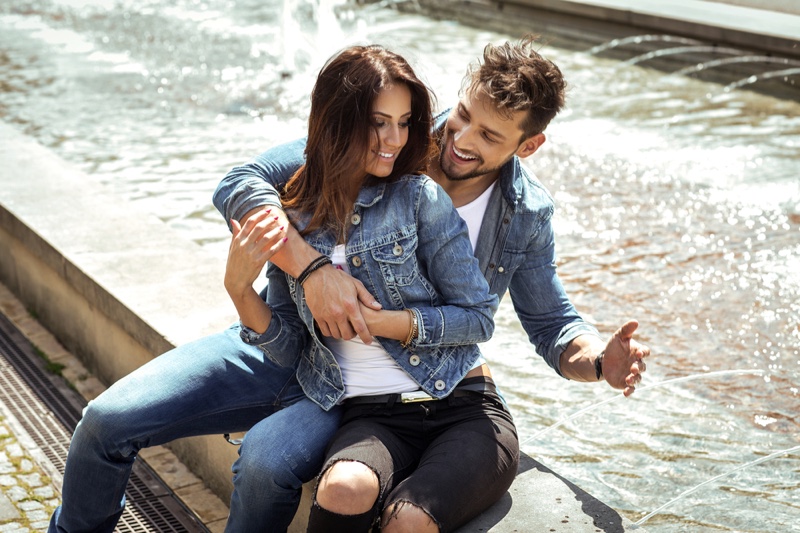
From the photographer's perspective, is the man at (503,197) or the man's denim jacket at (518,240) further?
the man's denim jacket at (518,240)

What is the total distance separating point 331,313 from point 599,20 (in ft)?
30.6

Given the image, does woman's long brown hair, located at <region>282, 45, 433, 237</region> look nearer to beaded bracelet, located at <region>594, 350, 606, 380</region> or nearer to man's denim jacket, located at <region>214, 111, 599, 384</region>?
man's denim jacket, located at <region>214, 111, 599, 384</region>

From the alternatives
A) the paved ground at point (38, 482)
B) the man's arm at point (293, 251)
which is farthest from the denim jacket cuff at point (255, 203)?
the paved ground at point (38, 482)

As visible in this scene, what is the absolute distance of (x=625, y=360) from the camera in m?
2.76

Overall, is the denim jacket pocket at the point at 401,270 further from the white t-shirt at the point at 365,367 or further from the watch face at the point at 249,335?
the watch face at the point at 249,335

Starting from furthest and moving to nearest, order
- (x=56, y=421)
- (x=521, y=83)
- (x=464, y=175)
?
(x=56, y=421) → (x=464, y=175) → (x=521, y=83)

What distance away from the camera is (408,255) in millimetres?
2807

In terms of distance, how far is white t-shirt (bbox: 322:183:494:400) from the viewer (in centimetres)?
279

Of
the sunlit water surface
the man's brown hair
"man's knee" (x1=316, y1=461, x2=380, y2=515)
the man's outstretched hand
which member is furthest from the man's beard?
"man's knee" (x1=316, y1=461, x2=380, y2=515)

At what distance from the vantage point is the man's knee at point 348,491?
247 centimetres

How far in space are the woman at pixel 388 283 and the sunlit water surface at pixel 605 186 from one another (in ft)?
0.90

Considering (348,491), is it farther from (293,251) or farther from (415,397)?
(293,251)

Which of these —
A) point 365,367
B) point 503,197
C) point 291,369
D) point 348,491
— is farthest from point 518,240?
point 348,491

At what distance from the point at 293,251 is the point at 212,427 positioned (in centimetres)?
59
